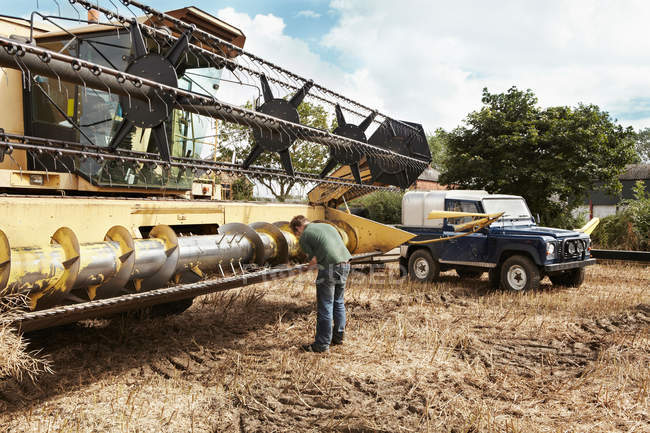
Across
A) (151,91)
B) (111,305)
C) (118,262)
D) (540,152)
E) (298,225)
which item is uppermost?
(540,152)

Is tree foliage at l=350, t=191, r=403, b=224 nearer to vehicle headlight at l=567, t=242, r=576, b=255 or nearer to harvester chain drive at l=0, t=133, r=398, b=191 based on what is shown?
vehicle headlight at l=567, t=242, r=576, b=255

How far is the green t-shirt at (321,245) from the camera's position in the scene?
189 inches

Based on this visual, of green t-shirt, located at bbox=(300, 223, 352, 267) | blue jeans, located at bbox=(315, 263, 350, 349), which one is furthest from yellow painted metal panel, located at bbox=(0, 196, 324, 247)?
blue jeans, located at bbox=(315, 263, 350, 349)

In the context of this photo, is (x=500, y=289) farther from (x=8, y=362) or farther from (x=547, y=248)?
(x=8, y=362)

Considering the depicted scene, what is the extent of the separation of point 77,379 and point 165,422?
1.19 metres

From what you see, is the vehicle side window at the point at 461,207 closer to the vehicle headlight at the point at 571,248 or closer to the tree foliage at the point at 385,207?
the vehicle headlight at the point at 571,248

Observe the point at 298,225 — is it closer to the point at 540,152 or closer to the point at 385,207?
the point at 540,152

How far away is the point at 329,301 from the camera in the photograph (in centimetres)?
482

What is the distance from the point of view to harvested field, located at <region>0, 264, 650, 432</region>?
10.5 feet

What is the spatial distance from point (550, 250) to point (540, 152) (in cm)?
779

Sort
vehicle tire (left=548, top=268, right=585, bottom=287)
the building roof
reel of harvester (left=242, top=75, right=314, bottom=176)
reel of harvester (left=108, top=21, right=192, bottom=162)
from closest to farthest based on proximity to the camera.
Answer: reel of harvester (left=108, top=21, right=192, bottom=162)
reel of harvester (left=242, top=75, right=314, bottom=176)
vehicle tire (left=548, top=268, right=585, bottom=287)
the building roof

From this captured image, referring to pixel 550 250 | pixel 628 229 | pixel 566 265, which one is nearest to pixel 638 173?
pixel 628 229

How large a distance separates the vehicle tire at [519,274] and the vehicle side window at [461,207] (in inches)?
45.6

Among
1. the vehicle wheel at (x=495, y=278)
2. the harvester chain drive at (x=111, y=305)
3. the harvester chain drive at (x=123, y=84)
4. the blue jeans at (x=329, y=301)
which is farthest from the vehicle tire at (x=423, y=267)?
the harvester chain drive at (x=111, y=305)
